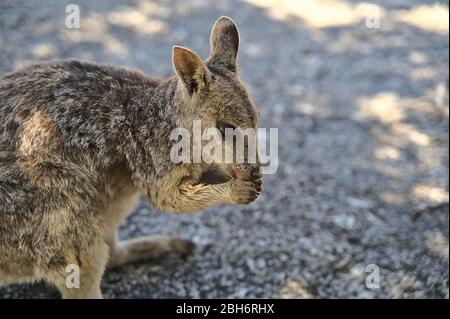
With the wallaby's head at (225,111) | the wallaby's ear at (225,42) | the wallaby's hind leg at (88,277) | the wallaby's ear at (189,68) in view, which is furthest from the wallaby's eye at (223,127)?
the wallaby's hind leg at (88,277)

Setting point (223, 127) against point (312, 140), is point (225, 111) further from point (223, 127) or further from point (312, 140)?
point (312, 140)

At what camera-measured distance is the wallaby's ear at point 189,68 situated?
9.83 ft

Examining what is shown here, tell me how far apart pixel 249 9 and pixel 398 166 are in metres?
2.82

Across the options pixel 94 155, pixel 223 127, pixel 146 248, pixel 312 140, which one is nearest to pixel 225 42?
pixel 223 127

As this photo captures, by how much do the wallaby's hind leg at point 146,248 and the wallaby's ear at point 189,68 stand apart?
1264 mm

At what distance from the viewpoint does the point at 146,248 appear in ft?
13.3

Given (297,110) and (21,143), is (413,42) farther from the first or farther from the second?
(21,143)

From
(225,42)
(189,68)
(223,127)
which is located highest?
(225,42)

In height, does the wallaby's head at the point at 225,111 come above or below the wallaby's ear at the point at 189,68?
below

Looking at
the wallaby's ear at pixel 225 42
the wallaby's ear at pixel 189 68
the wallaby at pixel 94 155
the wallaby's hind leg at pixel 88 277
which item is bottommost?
the wallaby's hind leg at pixel 88 277

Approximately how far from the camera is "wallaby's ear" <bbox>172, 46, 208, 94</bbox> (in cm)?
300

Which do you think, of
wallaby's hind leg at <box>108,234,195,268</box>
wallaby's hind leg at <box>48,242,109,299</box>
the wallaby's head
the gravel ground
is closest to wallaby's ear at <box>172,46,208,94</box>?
the wallaby's head

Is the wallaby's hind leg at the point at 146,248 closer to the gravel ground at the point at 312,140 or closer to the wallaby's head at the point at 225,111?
the gravel ground at the point at 312,140

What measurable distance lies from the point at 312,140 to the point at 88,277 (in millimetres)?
2667
